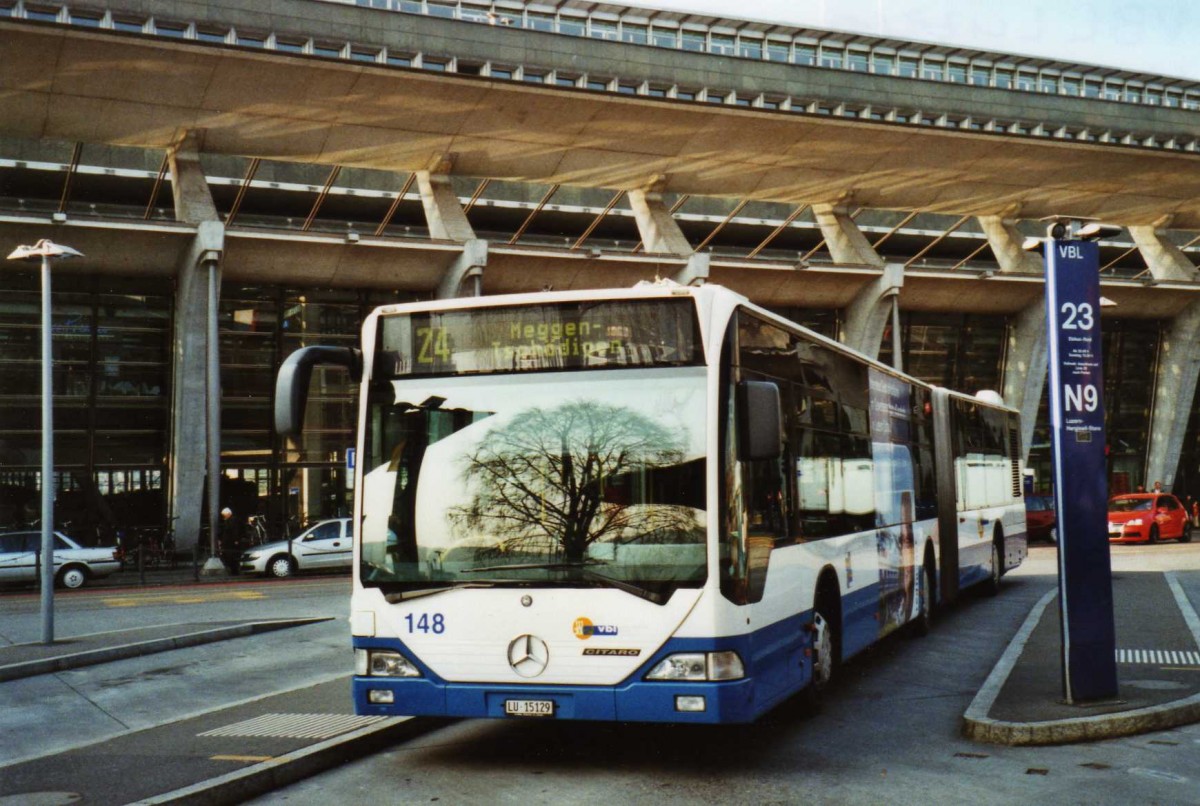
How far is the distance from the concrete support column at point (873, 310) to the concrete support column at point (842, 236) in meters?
0.66

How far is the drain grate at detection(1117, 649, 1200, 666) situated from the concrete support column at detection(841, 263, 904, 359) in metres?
29.4

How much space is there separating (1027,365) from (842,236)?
10089mm

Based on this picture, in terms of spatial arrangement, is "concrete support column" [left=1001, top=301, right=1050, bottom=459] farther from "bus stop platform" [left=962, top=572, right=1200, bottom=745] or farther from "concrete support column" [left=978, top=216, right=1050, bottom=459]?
"bus stop platform" [left=962, top=572, right=1200, bottom=745]

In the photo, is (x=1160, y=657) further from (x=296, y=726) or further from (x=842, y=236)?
(x=842, y=236)

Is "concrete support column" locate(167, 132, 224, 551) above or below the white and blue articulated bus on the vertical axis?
above

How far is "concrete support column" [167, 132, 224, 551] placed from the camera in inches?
1225

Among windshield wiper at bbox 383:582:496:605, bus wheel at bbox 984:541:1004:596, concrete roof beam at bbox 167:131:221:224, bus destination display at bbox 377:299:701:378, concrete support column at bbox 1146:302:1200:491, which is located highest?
concrete roof beam at bbox 167:131:221:224

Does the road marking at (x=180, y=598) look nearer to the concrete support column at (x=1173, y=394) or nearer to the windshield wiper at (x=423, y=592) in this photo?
the windshield wiper at (x=423, y=592)

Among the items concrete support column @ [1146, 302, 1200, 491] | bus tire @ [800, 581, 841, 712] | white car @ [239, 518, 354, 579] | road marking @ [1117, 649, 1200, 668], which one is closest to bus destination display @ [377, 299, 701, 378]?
bus tire @ [800, 581, 841, 712]

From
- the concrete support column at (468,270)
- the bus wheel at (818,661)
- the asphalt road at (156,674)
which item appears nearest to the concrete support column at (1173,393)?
the concrete support column at (468,270)

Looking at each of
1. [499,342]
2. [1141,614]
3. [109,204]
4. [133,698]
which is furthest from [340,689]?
[109,204]

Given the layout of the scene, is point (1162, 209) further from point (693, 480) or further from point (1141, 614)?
point (693, 480)

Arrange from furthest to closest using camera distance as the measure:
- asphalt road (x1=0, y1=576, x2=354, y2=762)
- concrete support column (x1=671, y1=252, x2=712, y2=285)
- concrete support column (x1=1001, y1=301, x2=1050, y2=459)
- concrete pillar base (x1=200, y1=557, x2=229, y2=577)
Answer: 1. concrete support column (x1=1001, y1=301, x2=1050, y2=459)
2. concrete support column (x1=671, y1=252, x2=712, y2=285)
3. concrete pillar base (x1=200, y1=557, x2=229, y2=577)
4. asphalt road (x1=0, y1=576, x2=354, y2=762)

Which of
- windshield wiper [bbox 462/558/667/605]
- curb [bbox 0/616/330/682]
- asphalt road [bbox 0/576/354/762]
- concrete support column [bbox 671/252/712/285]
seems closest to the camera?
windshield wiper [bbox 462/558/667/605]
